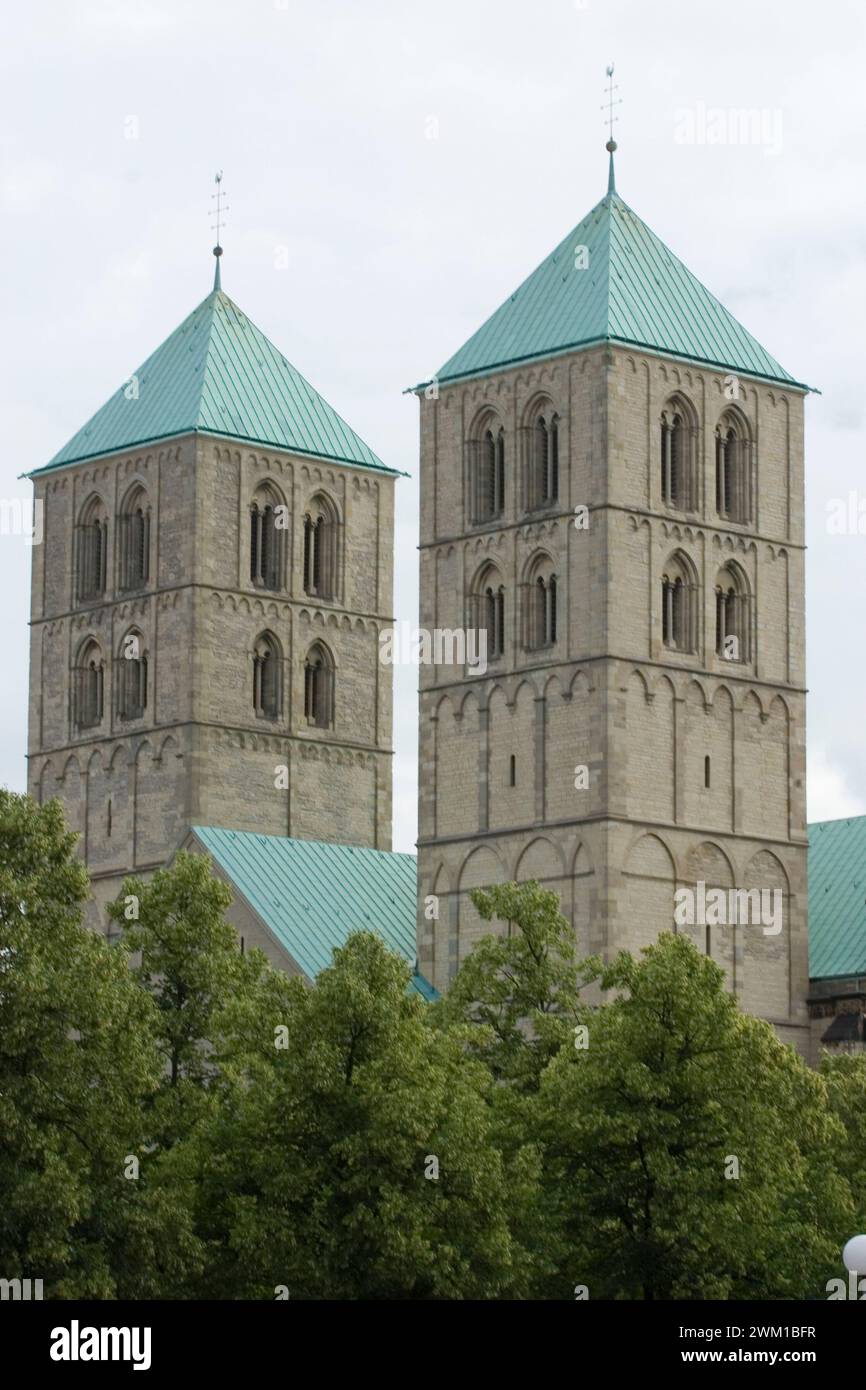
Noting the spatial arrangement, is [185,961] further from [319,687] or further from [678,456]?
[319,687]

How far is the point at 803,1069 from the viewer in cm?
5928

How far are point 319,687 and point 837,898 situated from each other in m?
19.7

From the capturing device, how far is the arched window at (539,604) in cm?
7831

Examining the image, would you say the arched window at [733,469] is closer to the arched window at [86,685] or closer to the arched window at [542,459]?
the arched window at [542,459]

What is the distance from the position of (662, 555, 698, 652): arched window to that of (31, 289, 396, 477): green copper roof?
18224 millimetres

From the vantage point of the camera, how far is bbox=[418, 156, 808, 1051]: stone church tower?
252 feet

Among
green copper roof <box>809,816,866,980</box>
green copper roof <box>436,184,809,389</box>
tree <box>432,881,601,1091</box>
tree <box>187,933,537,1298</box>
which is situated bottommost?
tree <box>187,933,537,1298</box>

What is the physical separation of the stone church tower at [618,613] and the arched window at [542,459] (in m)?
0.07

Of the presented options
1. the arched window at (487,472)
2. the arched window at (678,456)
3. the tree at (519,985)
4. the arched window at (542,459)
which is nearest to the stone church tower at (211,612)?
the arched window at (487,472)

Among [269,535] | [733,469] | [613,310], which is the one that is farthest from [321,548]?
[613,310]

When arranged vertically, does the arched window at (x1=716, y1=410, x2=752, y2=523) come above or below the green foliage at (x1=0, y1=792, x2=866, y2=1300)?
above

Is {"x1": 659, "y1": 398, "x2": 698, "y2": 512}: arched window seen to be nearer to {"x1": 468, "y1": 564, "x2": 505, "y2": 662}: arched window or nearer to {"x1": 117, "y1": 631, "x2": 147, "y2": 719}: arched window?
{"x1": 468, "y1": 564, "x2": 505, "y2": 662}: arched window

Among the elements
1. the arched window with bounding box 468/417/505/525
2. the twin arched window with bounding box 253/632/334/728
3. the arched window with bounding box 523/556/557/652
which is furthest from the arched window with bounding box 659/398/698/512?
the twin arched window with bounding box 253/632/334/728
